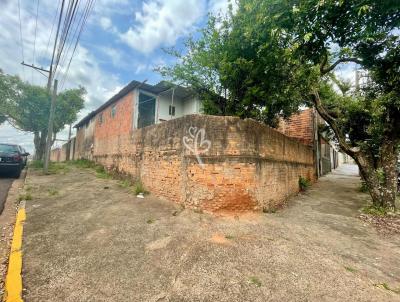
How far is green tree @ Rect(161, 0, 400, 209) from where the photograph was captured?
4.32 metres

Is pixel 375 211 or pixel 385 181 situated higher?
pixel 385 181

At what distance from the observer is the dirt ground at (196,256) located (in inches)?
104

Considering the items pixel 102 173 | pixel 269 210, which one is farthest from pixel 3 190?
pixel 269 210

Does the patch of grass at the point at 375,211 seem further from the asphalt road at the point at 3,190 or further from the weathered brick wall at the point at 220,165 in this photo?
the asphalt road at the point at 3,190

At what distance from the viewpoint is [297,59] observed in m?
5.32

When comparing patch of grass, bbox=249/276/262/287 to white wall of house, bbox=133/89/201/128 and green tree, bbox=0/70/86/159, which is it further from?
green tree, bbox=0/70/86/159

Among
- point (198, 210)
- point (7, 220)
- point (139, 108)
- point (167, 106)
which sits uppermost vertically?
point (167, 106)

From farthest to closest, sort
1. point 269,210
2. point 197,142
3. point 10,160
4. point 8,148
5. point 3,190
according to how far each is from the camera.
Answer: point 8,148
point 10,160
point 3,190
point 269,210
point 197,142

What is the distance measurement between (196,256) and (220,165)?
227 centimetres

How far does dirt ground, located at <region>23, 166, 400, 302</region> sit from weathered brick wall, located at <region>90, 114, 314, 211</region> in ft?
1.57

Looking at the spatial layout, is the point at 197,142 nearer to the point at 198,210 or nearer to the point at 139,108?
the point at 198,210

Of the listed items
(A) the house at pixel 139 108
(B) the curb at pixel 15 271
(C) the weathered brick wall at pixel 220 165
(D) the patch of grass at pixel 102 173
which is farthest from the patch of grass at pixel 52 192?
(A) the house at pixel 139 108

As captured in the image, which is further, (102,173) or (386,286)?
(102,173)

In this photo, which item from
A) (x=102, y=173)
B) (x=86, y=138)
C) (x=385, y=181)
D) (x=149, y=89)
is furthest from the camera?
(x=86, y=138)
